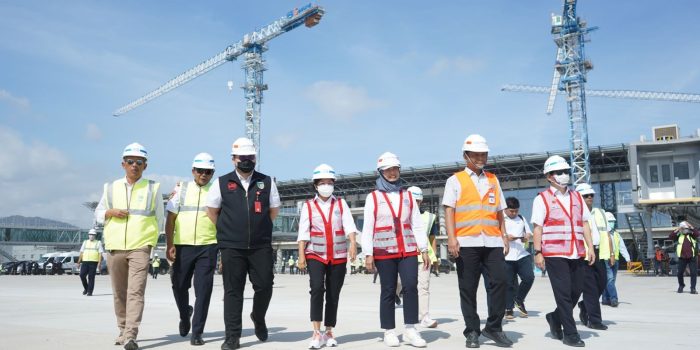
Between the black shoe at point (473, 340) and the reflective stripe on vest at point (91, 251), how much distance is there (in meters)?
13.5

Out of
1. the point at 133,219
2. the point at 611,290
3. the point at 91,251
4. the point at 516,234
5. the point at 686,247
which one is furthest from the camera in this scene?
the point at 91,251

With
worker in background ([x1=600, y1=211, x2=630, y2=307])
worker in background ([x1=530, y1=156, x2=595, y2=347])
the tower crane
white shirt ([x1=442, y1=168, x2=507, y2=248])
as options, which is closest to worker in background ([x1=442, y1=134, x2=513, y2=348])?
white shirt ([x1=442, y1=168, x2=507, y2=248])

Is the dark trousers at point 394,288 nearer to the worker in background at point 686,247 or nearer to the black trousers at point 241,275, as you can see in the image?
the black trousers at point 241,275

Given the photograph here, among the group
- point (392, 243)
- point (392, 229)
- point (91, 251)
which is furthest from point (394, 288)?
point (91, 251)

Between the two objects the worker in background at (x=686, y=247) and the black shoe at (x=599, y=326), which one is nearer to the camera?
the black shoe at (x=599, y=326)

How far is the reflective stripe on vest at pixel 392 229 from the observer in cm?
618

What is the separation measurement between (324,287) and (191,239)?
65.2 inches

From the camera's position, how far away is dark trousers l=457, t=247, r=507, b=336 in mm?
5938

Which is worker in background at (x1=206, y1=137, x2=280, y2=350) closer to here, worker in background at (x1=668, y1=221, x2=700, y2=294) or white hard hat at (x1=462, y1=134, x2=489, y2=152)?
white hard hat at (x1=462, y1=134, x2=489, y2=152)

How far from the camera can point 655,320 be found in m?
8.16

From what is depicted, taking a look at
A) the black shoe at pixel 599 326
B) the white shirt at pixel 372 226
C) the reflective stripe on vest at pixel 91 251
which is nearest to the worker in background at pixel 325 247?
the white shirt at pixel 372 226

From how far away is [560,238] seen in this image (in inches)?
249

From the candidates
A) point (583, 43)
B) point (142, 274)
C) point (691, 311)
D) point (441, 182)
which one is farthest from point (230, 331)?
point (583, 43)

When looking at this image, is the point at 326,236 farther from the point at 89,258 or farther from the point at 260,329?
the point at 89,258
